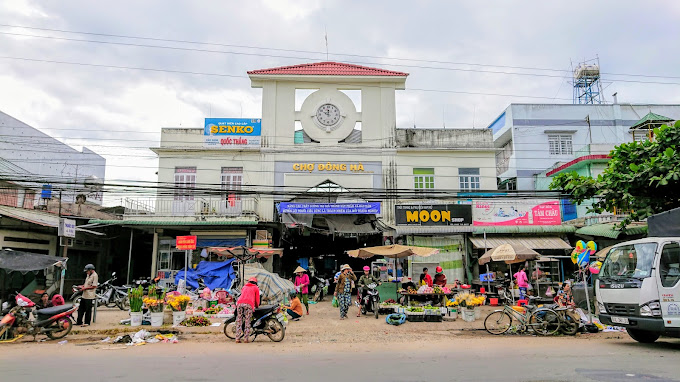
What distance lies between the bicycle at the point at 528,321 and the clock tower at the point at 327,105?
43.3 ft

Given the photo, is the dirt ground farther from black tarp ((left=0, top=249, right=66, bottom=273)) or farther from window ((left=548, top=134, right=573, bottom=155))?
window ((left=548, top=134, right=573, bottom=155))

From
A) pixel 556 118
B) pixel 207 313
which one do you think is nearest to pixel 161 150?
pixel 207 313

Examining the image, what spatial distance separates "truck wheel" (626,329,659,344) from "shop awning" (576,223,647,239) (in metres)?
9.62

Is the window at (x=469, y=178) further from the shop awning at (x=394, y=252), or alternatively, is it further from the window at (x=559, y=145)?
the window at (x=559, y=145)

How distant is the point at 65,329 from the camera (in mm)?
10688

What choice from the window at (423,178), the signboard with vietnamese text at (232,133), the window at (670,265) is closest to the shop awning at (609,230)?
the window at (423,178)

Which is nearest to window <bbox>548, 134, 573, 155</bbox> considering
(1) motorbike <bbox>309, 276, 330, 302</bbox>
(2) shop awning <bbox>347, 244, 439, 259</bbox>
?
(2) shop awning <bbox>347, 244, 439, 259</bbox>

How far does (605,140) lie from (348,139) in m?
16.3

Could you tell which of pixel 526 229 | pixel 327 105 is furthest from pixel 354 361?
pixel 327 105

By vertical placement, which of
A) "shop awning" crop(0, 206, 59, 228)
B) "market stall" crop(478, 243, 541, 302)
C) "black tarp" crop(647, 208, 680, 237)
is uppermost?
"shop awning" crop(0, 206, 59, 228)

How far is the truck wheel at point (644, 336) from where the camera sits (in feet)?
31.5

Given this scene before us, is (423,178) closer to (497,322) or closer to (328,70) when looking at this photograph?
(328,70)

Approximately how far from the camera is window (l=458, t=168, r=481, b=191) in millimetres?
23375

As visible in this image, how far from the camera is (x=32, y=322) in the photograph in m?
10.4
